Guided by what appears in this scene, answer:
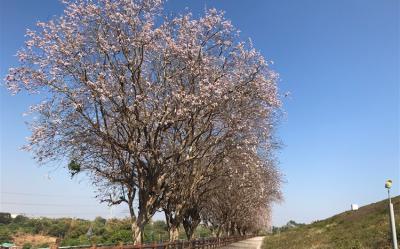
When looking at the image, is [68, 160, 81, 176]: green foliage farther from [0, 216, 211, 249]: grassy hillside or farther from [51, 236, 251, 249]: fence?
[0, 216, 211, 249]: grassy hillside

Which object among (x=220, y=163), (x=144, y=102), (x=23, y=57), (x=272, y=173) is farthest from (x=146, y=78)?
(x=272, y=173)

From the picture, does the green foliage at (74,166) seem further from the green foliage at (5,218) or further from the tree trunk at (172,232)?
the green foliage at (5,218)

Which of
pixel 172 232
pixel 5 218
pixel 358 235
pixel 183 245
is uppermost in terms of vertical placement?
pixel 5 218

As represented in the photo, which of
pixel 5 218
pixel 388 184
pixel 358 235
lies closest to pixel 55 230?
pixel 5 218

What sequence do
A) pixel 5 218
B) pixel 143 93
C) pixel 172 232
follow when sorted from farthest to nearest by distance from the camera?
pixel 5 218, pixel 172 232, pixel 143 93

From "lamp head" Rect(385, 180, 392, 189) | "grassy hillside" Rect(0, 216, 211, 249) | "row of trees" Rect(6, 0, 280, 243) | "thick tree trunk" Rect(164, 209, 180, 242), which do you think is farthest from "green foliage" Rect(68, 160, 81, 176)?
"grassy hillside" Rect(0, 216, 211, 249)

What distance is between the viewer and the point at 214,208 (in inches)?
2094

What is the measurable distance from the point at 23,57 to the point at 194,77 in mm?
7736

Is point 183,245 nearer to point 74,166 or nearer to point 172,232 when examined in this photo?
point 172,232

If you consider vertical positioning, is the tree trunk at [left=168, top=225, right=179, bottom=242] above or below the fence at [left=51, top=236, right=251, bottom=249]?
above

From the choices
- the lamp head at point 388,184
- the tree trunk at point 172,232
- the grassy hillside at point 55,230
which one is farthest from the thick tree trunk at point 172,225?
the grassy hillside at point 55,230

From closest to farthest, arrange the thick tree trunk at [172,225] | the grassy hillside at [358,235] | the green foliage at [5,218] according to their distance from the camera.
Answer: the grassy hillside at [358,235], the thick tree trunk at [172,225], the green foliage at [5,218]

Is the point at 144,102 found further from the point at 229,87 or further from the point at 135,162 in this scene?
the point at 229,87

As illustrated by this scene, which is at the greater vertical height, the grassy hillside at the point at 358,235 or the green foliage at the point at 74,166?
the green foliage at the point at 74,166
